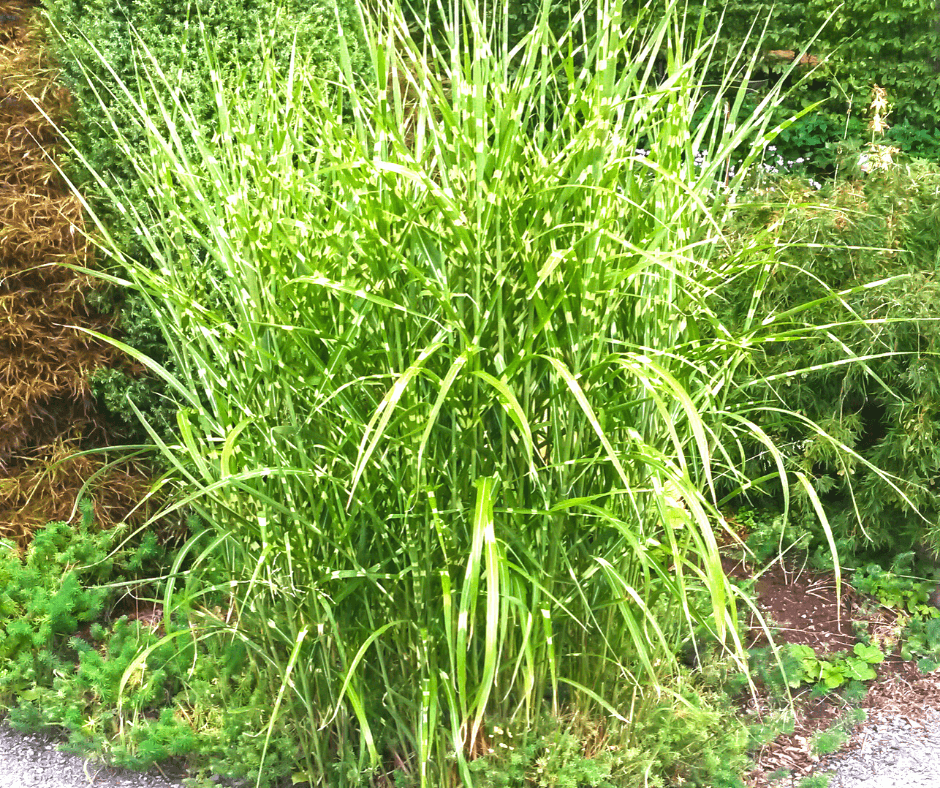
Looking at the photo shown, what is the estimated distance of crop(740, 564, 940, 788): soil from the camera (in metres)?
2.56

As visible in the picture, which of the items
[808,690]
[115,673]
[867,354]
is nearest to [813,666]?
[808,690]

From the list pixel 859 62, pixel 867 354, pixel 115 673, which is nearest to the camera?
pixel 115 673

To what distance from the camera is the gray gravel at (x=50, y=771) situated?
2.53 metres

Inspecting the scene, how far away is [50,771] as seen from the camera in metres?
2.65

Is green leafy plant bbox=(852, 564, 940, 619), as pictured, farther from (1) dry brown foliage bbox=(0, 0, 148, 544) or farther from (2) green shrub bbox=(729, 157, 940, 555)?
(1) dry brown foliage bbox=(0, 0, 148, 544)

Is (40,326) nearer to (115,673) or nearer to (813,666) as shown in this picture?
(115,673)

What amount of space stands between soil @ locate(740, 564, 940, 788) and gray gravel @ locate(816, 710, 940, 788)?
1cm

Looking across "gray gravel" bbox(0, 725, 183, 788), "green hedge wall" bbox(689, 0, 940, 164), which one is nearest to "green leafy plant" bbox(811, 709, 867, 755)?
"gray gravel" bbox(0, 725, 183, 788)

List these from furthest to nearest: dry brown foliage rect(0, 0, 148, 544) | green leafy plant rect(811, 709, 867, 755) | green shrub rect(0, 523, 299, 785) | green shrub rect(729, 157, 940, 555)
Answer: dry brown foliage rect(0, 0, 148, 544), green shrub rect(729, 157, 940, 555), green leafy plant rect(811, 709, 867, 755), green shrub rect(0, 523, 299, 785)

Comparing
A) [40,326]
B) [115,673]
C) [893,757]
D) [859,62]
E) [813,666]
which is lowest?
[893,757]

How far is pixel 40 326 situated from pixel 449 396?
2080mm

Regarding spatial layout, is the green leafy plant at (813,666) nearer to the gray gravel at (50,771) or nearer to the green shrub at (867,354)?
the green shrub at (867,354)

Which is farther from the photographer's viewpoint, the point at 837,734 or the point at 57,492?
the point at 57,492

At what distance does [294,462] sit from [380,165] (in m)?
0.68
